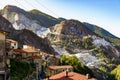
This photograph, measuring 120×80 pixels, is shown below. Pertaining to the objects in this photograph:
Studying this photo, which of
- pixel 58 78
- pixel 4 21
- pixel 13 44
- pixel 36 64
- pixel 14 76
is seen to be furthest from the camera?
pixel 4 21

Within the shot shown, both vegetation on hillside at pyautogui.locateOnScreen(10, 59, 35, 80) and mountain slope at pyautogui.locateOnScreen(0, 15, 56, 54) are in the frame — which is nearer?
vegetation on hillside at pyautogui.locateOnScreen(10, 59, 35, 80)

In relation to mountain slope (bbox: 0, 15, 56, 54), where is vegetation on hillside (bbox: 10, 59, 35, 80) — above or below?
below

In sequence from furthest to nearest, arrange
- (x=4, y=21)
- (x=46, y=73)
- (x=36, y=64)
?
1. (x=4, y=21)
2. (x=46, y=73)
3. (x=36, y=64)

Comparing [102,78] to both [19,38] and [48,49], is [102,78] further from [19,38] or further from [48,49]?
[19,38]

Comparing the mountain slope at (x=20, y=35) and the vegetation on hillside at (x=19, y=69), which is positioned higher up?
the mountain slope at (x=20, y=35)

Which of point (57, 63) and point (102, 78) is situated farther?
point (102, 78)

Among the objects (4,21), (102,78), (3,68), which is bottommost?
(102,78)

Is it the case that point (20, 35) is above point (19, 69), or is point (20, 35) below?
above

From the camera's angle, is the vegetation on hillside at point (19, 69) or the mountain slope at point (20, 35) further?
the mountain slope at point (20, 35)

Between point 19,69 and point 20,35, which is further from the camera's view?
point 20,35

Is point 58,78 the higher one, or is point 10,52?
point 10,52

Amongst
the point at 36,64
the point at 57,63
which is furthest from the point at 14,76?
the point at 57,63
